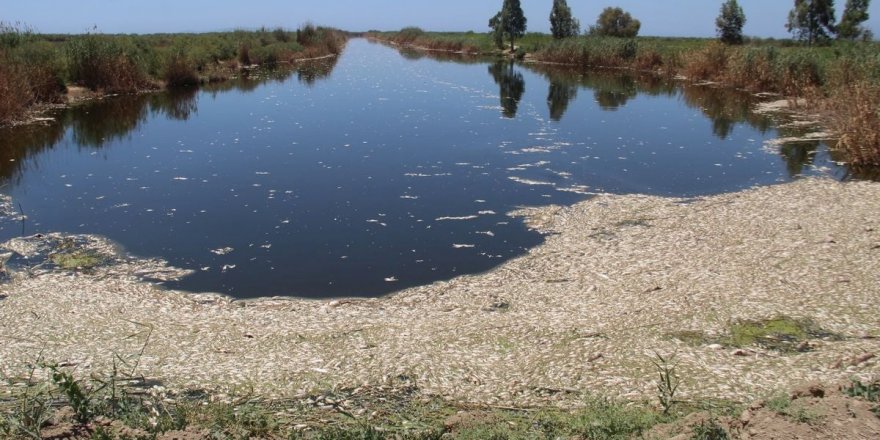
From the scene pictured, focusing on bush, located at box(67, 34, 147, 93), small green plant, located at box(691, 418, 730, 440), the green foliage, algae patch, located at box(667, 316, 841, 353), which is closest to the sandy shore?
algae patch, located at box(667, 316, 841, 353)

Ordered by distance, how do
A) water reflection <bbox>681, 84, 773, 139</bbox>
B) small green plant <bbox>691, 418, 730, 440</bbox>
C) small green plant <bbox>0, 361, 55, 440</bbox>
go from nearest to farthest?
small green plant <bbox>691, 418, 730, 440</bbox> → small green plant <bbox>0, 361, 55, 440</bbox> → water reflection <bbox>681, 84, 773, 139</bbox>

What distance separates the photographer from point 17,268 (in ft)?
37.0

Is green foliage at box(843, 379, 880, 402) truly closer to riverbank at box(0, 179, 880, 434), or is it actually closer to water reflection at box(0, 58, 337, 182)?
riverbank at box(0, 179, 880, 434)

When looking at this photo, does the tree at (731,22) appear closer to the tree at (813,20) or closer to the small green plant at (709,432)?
the tree at (813,20)

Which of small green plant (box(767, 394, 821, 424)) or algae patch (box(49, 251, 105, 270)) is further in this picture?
algae patch (box(49, 251, 105, 270))

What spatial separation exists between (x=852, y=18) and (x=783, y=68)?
23.9 metres

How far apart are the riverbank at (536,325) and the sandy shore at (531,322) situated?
0.03 metres

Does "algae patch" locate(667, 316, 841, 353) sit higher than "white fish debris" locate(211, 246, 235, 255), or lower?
higher

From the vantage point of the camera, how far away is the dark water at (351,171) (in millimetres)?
12547

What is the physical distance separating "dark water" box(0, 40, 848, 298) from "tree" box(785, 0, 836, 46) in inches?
1011

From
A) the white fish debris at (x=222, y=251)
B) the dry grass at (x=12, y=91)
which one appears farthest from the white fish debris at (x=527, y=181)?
the dry grass at (x=12, y=91)

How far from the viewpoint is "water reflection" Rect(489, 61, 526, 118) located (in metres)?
32.2

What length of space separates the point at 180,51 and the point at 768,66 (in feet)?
120

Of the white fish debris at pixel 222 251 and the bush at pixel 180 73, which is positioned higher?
the bush at pixel 180 73
